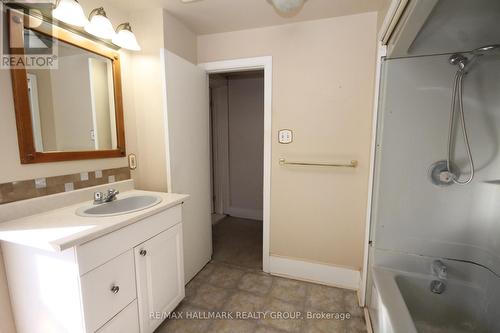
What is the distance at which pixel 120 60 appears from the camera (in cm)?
170

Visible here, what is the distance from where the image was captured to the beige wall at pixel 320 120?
1.77 meters

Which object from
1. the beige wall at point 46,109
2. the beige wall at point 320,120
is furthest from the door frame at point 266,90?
the beige wall at point 46,109

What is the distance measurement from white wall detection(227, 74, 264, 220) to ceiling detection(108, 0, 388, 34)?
1.43m

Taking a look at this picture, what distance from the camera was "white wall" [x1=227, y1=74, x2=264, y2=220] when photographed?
3.37m

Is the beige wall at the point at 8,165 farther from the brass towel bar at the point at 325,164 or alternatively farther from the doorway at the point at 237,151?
the doorway at the point at 237,151

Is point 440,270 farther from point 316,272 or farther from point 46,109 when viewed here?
point 46,109

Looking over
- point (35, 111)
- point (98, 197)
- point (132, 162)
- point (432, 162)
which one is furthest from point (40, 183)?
point (432, 162)

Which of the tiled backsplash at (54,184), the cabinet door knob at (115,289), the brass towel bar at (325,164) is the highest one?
the brass towel bar at (325,164)

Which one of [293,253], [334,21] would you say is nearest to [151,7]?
[334,21]

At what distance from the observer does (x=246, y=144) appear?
352 cm

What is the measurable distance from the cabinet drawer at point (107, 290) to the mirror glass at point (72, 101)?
773mm

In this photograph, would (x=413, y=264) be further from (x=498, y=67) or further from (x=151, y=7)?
(x=151, y=7)

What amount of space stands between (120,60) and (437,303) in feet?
8.84

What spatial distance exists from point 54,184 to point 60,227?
1.39 feet
